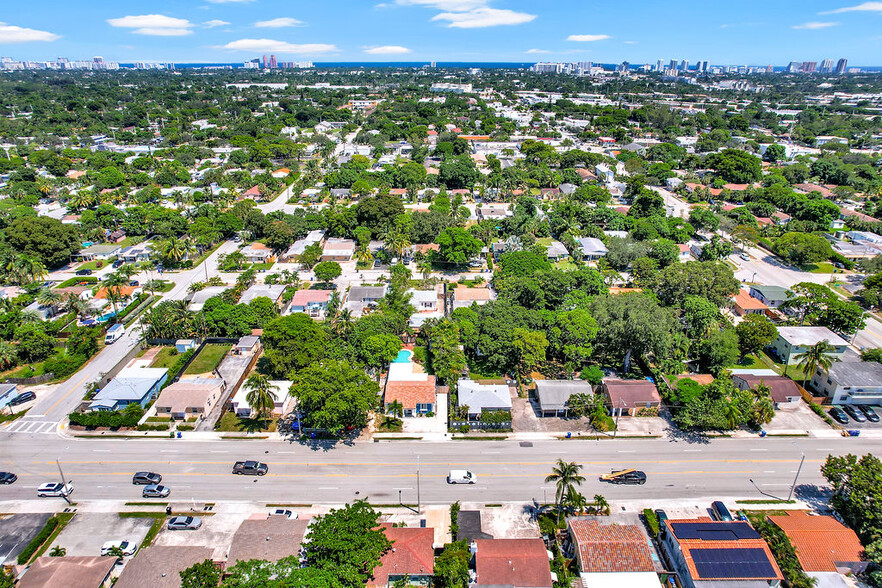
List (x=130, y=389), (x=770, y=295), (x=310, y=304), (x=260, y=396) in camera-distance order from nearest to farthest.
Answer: (x=260, y=396), (x=130, y=389), (x=310, y=304), (x=770, y=295)

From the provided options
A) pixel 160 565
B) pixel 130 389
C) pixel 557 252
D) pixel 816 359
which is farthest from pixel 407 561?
pixel 557 252

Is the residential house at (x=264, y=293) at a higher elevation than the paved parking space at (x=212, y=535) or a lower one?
higher

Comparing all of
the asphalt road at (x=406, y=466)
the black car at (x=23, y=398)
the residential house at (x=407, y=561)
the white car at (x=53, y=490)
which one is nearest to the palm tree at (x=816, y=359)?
the asphalt road at (x=406, y=466)

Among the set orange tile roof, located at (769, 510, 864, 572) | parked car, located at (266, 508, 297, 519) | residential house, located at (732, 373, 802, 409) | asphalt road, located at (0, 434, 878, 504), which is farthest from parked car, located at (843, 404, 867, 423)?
parked car, located at (266, 508, 297, 519)

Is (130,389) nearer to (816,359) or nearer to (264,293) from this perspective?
(264,293)

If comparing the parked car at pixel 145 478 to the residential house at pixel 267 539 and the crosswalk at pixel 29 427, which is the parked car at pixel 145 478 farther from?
the crosswalk at pixel 29 427

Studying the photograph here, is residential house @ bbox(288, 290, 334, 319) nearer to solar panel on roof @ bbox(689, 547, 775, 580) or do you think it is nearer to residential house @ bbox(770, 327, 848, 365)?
solar panel on roof @ bbox(689, 547, 775, 580)
